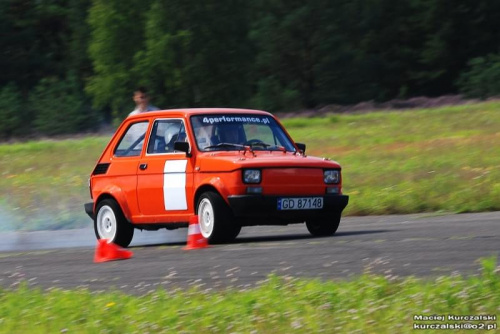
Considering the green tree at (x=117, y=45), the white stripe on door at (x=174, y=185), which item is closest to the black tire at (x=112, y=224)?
the white stripe on door at (x=174, y=185)

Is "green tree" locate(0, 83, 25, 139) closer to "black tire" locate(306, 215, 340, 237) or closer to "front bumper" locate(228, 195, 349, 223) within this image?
"black tire" locate(306, 215, 340, 237)

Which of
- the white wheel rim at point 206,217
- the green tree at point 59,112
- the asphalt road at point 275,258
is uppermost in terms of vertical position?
the green tree at point 59,112

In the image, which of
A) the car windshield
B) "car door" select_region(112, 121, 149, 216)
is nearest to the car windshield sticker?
the car windshield

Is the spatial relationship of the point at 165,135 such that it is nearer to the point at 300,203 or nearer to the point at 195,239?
the point at 195,239

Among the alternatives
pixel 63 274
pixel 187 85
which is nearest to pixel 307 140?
pixel 63 274

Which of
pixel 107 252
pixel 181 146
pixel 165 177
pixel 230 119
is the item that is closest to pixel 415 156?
pixel 230 119

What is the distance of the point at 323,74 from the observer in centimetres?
6694

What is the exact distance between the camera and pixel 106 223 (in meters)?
12.7

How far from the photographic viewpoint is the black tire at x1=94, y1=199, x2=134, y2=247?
12461mm

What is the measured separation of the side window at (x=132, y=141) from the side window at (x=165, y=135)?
18 centimetres

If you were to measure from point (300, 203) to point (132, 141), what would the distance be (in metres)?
2.55

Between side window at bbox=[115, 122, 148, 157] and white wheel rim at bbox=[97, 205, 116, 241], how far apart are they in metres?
0.72

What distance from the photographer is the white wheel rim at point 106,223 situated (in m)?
12.5

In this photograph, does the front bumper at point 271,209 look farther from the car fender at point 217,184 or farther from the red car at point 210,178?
the car fender at point 217,184
